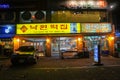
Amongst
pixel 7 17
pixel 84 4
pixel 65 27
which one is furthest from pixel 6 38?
pixel 84 4

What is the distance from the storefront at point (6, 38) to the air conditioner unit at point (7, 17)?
1223mm

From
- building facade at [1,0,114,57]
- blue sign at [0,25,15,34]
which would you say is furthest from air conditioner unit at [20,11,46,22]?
blue sign at [0,25,15,34]

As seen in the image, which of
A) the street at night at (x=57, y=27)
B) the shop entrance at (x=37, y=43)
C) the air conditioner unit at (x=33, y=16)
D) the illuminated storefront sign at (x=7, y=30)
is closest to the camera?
the street at night at (x=57, y=27)

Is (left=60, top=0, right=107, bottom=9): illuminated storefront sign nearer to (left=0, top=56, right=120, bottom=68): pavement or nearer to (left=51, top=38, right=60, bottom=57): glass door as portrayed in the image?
(left=51, top=38, right=60, bottom=57): glass door

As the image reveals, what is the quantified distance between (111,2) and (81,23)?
713cm

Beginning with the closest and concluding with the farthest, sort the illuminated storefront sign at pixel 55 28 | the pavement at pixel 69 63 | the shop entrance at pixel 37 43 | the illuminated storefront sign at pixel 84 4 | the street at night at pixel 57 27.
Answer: the pavement at pixel 69 63 < the illuminated storefront sign at pixel 55 28 < the street at night at pixel 57 27 < the shop entrance at pixel 37 43 < the illuminated storefront sign at pixel 84 4

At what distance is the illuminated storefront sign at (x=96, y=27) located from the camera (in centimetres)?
3538

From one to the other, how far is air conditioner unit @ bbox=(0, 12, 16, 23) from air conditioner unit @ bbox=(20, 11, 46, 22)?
1099 mm

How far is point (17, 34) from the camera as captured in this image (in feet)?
116

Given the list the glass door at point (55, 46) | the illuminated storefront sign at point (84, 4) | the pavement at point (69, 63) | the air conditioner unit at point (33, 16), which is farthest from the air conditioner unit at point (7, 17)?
the pavement at point (69, 63)

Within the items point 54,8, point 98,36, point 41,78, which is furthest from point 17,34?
point 41,78

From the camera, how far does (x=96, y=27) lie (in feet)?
116

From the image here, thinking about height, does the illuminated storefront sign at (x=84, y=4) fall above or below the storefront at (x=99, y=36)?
above

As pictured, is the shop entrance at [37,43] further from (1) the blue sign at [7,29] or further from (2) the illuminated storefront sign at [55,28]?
(1) the blue sign at [7,29]
